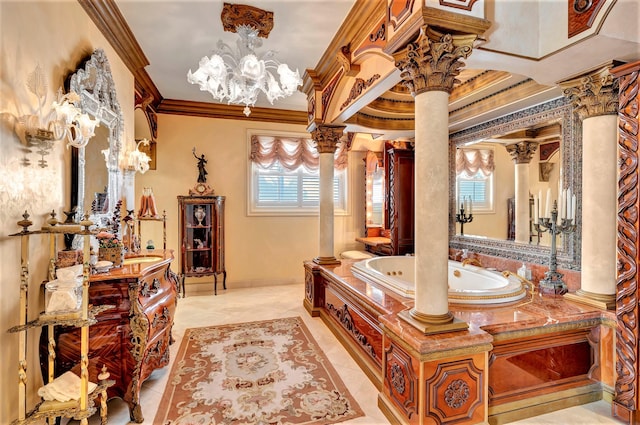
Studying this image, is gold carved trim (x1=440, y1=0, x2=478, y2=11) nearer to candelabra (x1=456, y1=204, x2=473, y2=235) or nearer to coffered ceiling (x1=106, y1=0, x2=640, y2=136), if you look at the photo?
coffered ceiling (x1=106, y1=0, x2=640, y2=136)

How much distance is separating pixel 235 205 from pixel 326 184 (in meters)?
1.95

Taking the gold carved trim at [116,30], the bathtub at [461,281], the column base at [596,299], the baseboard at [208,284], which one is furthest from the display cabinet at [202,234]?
the column base at [596,299]

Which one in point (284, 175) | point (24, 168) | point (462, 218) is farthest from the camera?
point (284, 175)

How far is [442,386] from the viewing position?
5.79 feet

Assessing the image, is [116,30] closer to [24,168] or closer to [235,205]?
[24,168]

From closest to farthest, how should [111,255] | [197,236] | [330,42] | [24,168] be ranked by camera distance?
[24,168] < [111,255] < [330,42] < [197,236]

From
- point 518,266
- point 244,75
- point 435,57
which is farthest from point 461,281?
point 244,75

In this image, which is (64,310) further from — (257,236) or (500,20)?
(257,236)

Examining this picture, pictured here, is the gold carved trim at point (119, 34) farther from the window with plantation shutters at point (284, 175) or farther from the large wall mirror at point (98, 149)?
the window with plantation shutters at point (284, 175)

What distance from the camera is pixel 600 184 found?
2289 millimetres

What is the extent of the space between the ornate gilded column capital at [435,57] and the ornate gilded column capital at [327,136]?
2.22 meters

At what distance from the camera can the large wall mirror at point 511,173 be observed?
2.95m

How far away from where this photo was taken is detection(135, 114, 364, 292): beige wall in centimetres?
505

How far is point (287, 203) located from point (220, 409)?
3.84 m
